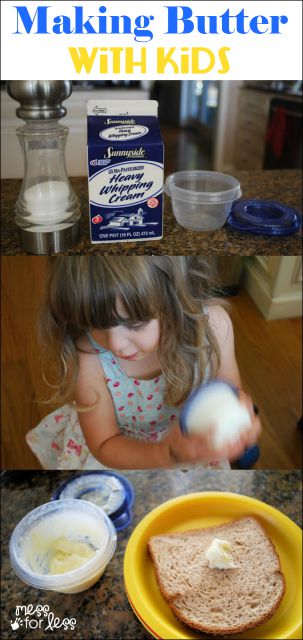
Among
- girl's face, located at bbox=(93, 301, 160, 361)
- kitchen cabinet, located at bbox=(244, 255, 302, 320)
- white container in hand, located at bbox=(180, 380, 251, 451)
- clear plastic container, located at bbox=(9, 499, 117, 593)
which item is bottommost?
clear plastic container, located at bbox=(9, 499, 117, 593)

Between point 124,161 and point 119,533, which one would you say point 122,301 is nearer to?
point 124,161

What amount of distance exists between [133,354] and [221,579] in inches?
9.7

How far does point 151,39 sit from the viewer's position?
335mm

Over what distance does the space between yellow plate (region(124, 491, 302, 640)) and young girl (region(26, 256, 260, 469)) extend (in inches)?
2.6

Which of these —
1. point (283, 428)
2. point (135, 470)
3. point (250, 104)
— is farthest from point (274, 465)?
point (250, 104)

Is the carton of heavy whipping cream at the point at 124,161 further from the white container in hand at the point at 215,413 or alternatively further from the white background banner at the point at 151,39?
the white container in hand at the point at 215,413

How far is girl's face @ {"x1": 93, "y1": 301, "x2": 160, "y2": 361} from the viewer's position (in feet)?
1.48

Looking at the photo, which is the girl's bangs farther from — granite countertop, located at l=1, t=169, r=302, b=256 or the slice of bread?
the slice of bread

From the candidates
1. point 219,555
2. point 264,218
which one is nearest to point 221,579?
point 219,555

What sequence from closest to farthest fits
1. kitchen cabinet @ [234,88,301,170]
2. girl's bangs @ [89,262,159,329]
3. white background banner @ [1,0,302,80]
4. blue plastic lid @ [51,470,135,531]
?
white background banner @ [1,0,302,80], girl's bangs @ [89,262,159,329], blue plastic lid @ [51,470,135,531], kitchen cabinet @ [234,88,301,170]

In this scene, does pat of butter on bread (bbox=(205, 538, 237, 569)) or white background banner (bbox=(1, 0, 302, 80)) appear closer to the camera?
white background banner (bbox=(1, 0, 302, 80))

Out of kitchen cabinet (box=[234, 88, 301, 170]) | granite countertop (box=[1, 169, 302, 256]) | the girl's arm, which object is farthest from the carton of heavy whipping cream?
kitchen cabinet (box=[234, 88, 301, 170])

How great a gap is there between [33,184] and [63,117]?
0.06 m

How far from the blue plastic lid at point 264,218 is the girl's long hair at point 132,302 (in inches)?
3.6
